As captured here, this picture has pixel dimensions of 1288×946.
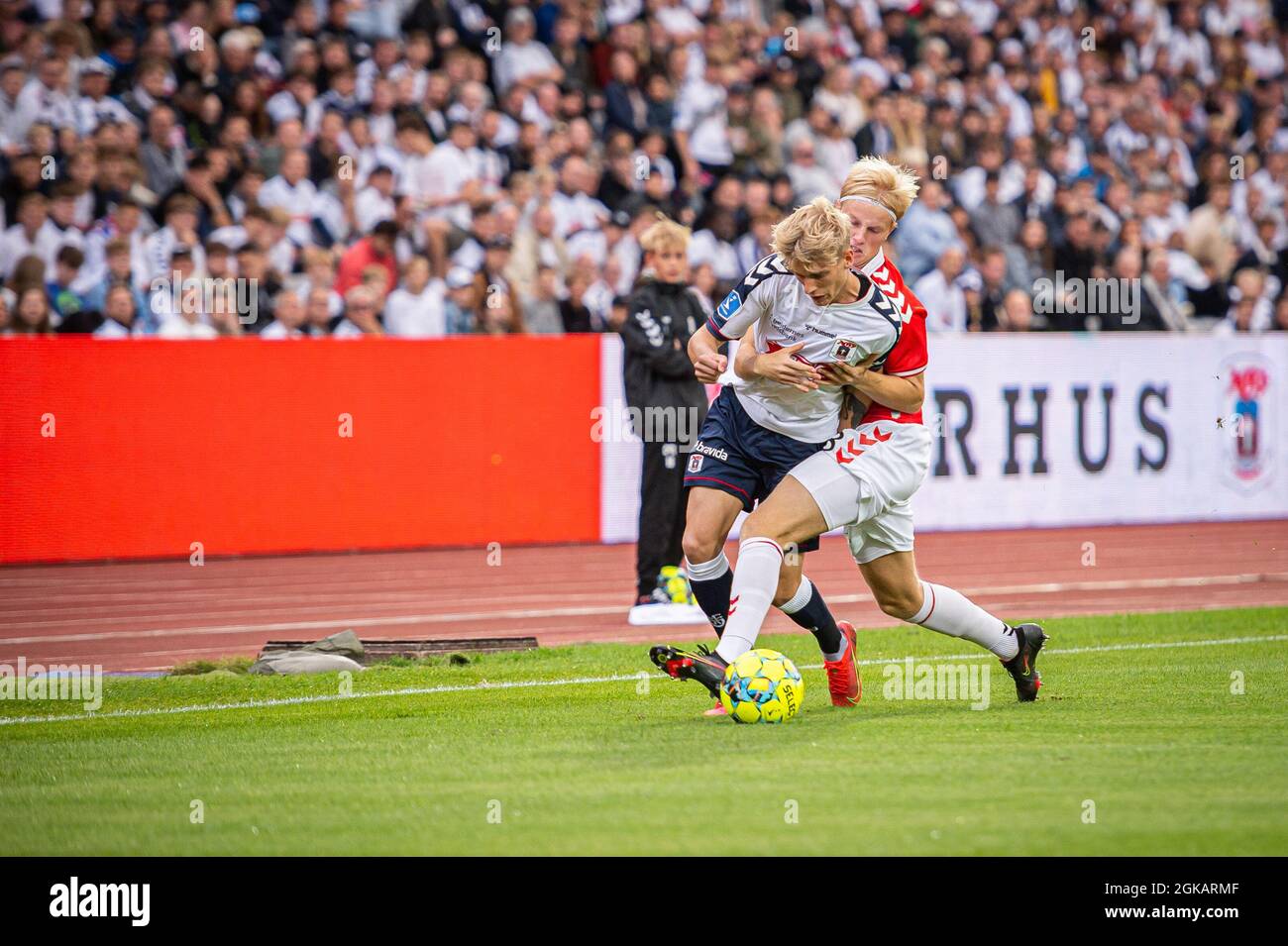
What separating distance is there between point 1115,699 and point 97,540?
884 cm

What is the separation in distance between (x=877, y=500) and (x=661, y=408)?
176 inches

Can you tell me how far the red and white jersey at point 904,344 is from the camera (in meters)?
7.82

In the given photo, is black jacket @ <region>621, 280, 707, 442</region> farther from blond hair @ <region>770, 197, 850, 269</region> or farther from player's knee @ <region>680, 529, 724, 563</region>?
blond hair @ <region>770, 197, 850, 269</region>

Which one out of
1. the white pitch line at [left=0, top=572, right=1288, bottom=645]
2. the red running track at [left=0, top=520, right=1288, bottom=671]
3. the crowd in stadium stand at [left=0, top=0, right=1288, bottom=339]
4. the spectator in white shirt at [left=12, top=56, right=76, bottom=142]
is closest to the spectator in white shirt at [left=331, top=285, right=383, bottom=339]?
the crowd in stadium stand at [left=0, top=0, right=1288, bottom=339]

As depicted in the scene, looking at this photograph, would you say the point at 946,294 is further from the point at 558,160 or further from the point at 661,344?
the point at 661,344

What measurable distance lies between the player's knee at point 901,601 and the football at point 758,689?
61 cm

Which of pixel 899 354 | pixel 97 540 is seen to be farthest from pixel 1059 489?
pixel 899 354

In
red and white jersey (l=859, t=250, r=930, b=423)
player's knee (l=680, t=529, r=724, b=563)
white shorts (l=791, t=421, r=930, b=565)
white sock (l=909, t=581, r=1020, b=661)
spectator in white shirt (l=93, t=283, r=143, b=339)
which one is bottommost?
white sock (l=909, t=581, r=1020, b=661)

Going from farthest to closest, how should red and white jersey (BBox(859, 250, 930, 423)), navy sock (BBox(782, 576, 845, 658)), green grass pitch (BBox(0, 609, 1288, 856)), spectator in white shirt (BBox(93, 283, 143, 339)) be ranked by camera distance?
spectator in white shirt (BBox(93, 283, 143, 339)) < navy sock (BBox(782, 576, 845, 658)) < red and white jersey (BBox(859, 250, 930, 423)) < green grass pitch (BBox(0, 609, 1288, 856))

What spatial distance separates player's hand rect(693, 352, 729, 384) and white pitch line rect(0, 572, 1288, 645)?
4.48 m

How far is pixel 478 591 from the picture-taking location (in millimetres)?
13367

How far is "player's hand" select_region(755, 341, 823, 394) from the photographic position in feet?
24.6
